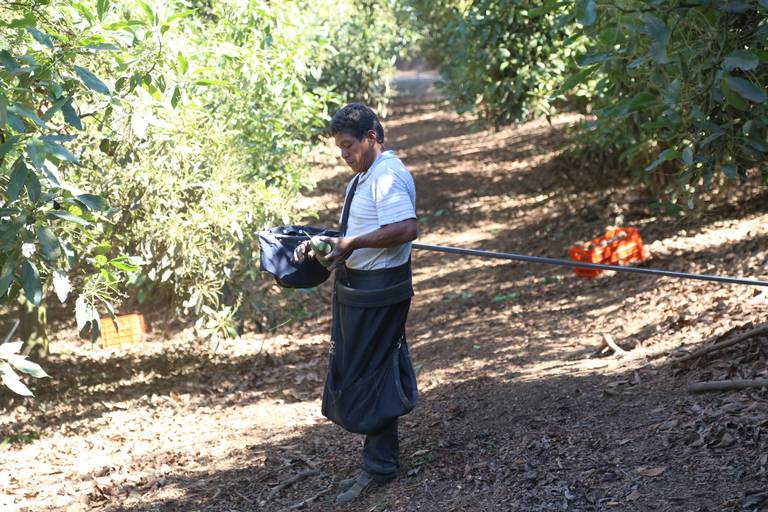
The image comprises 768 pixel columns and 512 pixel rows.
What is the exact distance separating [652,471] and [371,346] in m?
1.43

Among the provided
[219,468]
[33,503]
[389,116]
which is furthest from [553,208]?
[389,116]

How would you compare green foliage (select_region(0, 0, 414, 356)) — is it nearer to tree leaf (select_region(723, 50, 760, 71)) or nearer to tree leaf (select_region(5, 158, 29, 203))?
tree leaf (select_region(5, 158, 29, 203))

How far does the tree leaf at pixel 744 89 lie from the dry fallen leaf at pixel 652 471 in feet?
6.34

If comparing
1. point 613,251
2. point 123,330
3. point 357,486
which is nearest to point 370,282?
point 357,486

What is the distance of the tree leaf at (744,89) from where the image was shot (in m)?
2.90

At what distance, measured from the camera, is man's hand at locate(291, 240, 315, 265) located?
4465 mm

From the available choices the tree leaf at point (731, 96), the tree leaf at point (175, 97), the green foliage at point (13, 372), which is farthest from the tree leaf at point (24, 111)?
the tree leaf at point (731, 96)

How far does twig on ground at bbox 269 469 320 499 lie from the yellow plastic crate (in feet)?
15.2

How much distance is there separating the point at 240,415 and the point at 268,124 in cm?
232

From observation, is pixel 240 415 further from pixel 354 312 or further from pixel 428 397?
pixel 354 312

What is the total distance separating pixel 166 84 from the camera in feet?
15.8

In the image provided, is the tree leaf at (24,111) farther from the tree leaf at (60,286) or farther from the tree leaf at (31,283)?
the tree leaf at (60,286)

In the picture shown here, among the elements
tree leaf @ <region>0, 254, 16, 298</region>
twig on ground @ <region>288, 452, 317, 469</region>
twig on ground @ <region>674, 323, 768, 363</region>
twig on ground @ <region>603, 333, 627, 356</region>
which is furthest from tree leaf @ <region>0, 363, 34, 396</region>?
twig on ground @ <region>603, 333, 627, 356</region>

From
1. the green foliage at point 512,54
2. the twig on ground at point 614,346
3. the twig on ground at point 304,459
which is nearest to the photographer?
the twig on ground at point 304,459
